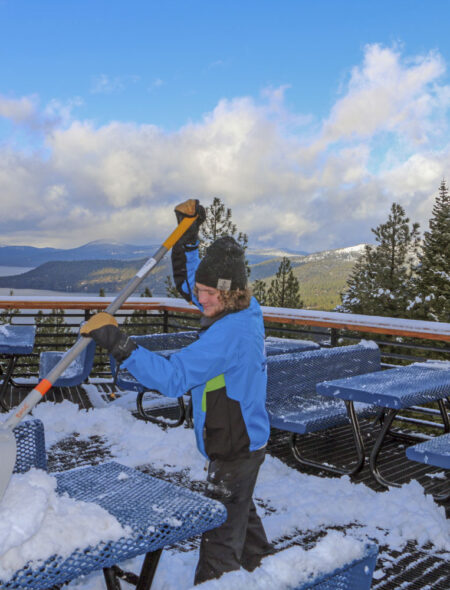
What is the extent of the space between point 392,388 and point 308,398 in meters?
0.92

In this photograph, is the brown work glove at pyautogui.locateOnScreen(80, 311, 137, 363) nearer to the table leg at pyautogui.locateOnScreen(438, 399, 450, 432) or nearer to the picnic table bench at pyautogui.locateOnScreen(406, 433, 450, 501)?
the picnic table bench at pyautogui.locateOnScreen(406, 433, 450, 501)

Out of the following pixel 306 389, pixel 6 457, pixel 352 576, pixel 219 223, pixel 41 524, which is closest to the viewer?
pixel 352 576

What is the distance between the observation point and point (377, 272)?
143 ft

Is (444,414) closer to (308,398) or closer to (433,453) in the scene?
(308,398)

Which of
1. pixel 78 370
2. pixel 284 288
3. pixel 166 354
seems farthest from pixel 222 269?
pixel 284 288

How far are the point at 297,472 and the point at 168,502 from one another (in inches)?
95.7

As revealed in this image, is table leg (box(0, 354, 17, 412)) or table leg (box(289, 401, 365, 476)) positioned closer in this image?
table leg (box(289, 401, 365, 476))

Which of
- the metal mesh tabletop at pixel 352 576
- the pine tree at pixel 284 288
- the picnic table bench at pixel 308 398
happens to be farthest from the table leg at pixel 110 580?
the pine tree at pixel 284 288

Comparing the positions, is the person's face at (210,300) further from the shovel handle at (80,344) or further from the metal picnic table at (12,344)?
the metal picnic table at (12,344)

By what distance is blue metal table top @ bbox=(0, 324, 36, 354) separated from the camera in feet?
19.0

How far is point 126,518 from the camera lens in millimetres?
1854

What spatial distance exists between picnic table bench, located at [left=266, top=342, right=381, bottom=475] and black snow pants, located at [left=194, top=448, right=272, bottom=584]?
1730 millimetres

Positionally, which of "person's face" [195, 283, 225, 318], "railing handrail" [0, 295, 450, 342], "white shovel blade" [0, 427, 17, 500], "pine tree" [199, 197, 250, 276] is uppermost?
"pine tree" [199, 197, 250, 276]

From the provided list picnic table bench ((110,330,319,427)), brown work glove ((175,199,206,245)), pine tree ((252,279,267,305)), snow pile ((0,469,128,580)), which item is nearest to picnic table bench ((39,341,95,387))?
picnic table bench ((110,330,319,427))
